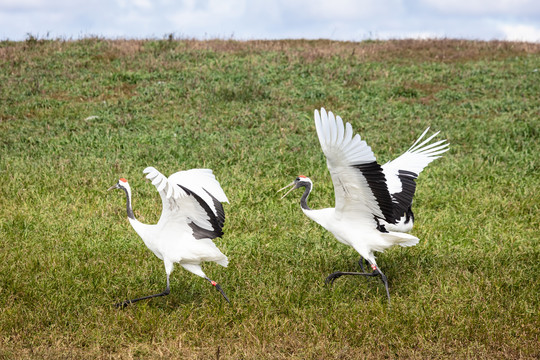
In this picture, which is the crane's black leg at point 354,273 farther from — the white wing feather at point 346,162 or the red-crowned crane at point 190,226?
the red-crowned crane at point 190,226

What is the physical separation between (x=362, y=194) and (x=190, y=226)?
1542mm

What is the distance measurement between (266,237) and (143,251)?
4.79 ft

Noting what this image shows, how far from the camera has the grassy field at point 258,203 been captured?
4891 millimetres

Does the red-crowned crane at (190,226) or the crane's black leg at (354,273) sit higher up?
the red-crowned crane at (190,226)

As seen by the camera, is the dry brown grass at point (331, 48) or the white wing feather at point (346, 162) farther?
the dry brown grass at point (331, 48)

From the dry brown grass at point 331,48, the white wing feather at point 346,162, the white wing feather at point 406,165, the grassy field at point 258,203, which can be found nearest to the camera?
the white wing feather at point 346,162

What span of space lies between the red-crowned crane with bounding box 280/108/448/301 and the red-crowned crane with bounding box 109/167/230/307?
36.3 inches

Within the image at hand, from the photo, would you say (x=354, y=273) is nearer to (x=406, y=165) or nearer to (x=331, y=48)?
(x=406, y=165)

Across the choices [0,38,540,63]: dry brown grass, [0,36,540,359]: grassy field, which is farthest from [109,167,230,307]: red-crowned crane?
[0,38,540,63]: dry brown grass

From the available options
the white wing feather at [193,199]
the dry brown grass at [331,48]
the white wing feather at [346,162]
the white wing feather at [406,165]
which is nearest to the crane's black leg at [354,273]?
the white wing feather at [346,162]

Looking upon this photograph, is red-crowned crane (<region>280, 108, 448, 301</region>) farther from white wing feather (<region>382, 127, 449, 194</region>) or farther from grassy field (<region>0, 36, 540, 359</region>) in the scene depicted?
grassy field (<region>0, 36, 540, 359</region>)

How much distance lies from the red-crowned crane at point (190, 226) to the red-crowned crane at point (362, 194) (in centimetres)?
92

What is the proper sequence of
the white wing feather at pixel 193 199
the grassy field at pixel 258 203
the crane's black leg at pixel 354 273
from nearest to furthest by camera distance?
the grassy field at pixel 258 203, the white wing feather at pixel 193 199, the crane's black leg at pixel 354 273

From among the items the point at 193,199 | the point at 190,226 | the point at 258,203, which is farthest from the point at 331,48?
the point at 193,199
